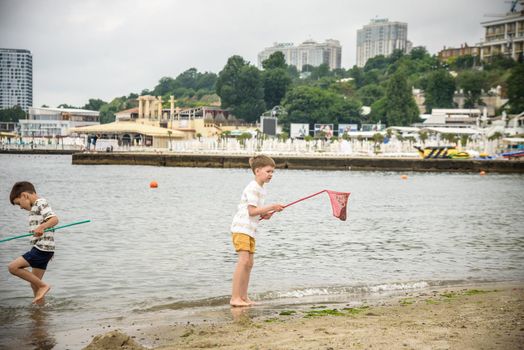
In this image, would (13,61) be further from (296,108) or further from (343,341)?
(343,341)

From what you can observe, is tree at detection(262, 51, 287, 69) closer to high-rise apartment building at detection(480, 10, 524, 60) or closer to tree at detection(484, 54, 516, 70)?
tree at detection(484, 54, 516, 70)

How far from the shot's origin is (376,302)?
8.95m

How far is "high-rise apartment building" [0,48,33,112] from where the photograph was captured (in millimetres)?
112088

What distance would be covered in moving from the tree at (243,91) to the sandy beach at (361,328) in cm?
13500

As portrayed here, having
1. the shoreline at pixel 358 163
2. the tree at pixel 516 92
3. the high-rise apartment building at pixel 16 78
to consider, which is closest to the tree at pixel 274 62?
the high-rise apartment building at pixel 16 78

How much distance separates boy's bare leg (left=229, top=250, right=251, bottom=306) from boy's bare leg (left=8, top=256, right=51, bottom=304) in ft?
7.57

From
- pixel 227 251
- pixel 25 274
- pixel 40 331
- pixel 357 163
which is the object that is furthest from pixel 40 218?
pixel 357 163

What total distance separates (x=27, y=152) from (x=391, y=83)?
64.8 meters

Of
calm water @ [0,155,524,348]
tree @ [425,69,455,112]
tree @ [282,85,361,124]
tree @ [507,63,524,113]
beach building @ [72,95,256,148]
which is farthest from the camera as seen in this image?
tree @ [425,69,455,112]

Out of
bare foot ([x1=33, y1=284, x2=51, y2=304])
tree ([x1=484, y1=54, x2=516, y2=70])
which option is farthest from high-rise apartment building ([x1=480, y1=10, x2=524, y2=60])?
bare foot ([x1=33, y1=284, x2=51, y2=304])

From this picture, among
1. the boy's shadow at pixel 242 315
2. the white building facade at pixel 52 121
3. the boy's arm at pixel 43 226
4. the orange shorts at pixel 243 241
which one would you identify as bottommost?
the boy's shadow at pixel 242 315

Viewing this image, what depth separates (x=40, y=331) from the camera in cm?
745

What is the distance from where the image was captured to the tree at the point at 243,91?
144m

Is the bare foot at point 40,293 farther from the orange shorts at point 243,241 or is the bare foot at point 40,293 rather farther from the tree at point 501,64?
the tree at point 501,64
